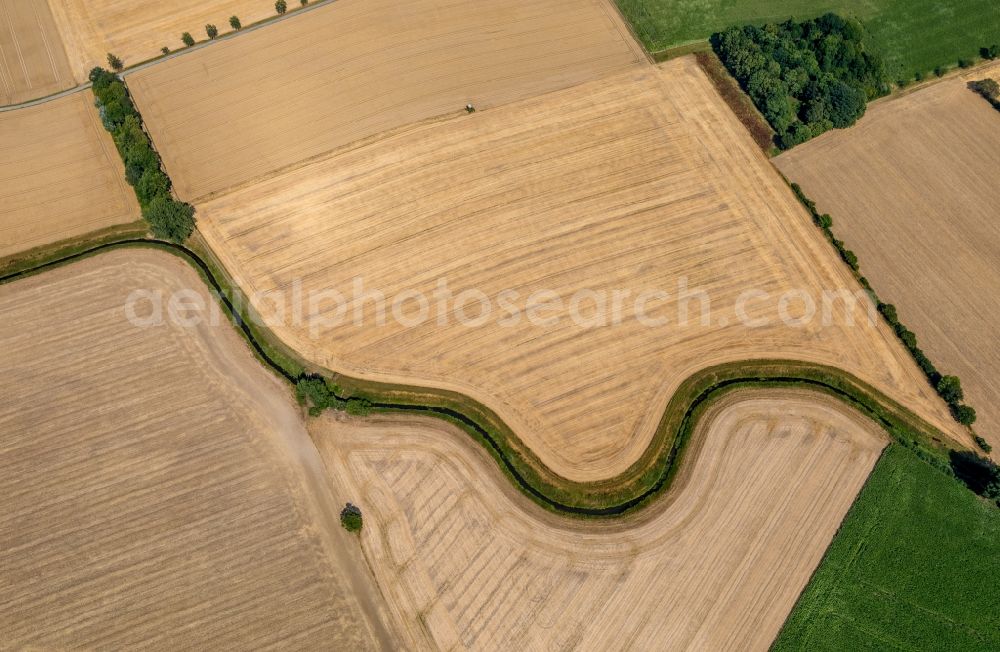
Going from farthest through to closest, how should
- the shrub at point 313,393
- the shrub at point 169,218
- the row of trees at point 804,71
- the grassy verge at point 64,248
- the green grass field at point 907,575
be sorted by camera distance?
1. the row of trees at point 804,71
2. the grassy verge at point 64,248
3. the shrub at point 169,218
4. the shrub at point 313,393
5. the green grass field at point 907,575

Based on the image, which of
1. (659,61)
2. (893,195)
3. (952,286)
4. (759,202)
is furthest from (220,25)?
(952,286)

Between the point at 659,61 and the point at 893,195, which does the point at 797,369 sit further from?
the point at 659,61

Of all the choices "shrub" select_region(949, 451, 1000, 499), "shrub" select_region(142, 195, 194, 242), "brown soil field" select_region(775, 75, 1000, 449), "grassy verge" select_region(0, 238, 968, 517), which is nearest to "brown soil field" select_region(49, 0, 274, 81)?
"shrub" select_region(142, 195, 194, 242)

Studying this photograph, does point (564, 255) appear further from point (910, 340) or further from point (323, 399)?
point (910, 340)

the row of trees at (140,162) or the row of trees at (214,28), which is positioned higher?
the row of trees at (214,28)

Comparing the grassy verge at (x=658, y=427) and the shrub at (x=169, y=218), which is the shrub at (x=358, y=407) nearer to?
the grassy verge at (x=658, y=427)

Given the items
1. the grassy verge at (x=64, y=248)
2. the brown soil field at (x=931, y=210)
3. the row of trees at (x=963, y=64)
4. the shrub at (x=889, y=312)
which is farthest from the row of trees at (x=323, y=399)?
the row of trees at (x=963, y=64)
